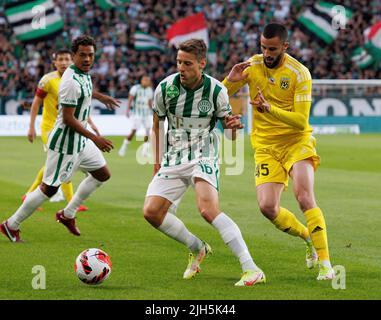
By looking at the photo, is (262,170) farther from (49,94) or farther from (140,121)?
(140,121)

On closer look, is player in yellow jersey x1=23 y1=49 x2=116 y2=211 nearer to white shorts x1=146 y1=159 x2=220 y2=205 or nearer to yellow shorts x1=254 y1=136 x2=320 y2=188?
yellow shorts x1=254 y1=136 x2=320 y2=188

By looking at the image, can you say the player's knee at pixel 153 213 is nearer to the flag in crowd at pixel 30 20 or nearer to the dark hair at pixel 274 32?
the dark hair at pixel 274 32

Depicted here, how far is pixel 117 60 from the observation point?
38312 mm

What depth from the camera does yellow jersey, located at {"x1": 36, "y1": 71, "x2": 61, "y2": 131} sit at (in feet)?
44.3

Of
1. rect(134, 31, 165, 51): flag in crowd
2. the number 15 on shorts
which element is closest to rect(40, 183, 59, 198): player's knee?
the number 15 on shorts

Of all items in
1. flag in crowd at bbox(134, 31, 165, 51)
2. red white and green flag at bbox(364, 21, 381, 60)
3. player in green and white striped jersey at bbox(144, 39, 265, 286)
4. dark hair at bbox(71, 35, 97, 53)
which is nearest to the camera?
player in green and white striped jersey at bbox(144, 39, 265, 286)

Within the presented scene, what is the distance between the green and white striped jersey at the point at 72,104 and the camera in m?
10.5

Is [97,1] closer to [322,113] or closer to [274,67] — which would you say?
[322,113]

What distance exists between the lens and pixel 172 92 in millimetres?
8453

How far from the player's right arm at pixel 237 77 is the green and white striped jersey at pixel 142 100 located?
19.1m

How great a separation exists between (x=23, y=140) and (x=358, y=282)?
2524cm

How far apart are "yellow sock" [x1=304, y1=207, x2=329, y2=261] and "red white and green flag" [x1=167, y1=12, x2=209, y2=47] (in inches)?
1116

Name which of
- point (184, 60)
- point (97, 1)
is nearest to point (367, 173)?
point (184, 60)

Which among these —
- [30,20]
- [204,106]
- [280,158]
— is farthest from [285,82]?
[30,20]
